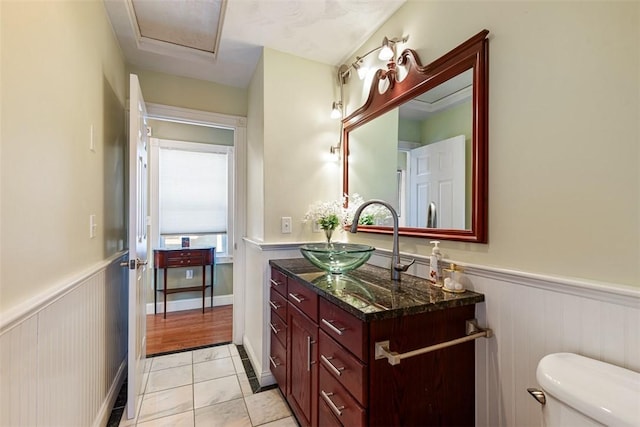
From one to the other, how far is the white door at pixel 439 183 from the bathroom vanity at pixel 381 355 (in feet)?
1.10

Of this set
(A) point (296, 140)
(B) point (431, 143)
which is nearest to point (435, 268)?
(B) point (431, 143)

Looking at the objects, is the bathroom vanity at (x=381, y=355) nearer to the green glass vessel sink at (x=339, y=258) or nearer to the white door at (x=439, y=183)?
the green glass vessel sink at (x=339, y=258)

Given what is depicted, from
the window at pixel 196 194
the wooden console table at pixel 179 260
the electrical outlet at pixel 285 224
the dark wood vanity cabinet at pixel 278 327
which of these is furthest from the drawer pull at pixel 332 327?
the wooden console table at pixel 179 260

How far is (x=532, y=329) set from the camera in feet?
3.38

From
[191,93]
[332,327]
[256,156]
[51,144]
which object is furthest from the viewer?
[191,93]

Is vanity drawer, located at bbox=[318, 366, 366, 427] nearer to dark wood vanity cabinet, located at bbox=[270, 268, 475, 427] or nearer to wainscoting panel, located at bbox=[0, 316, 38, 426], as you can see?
dark wood vanity cabinet, located at bbox=[270, 268, 475, 427]

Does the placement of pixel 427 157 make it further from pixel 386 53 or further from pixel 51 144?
pixel 51 144

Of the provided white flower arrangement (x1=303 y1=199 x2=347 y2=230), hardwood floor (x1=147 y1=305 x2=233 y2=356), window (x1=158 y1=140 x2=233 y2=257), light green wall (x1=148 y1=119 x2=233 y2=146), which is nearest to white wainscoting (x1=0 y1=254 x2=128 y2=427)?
hardwood floor (x1=147 y1=305 x2=233 y2=356)

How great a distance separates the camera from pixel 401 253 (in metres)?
1.63

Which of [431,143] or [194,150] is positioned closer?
[431,143]

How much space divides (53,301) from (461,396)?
1.65 m

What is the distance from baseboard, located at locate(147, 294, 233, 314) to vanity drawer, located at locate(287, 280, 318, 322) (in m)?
2.52

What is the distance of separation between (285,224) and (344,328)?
1.10m

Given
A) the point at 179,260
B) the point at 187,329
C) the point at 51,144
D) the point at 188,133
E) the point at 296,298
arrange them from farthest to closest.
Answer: the point at 188,133, the point at 179,260, the point at 187,329, the point at 296,298, the point at 51,144
